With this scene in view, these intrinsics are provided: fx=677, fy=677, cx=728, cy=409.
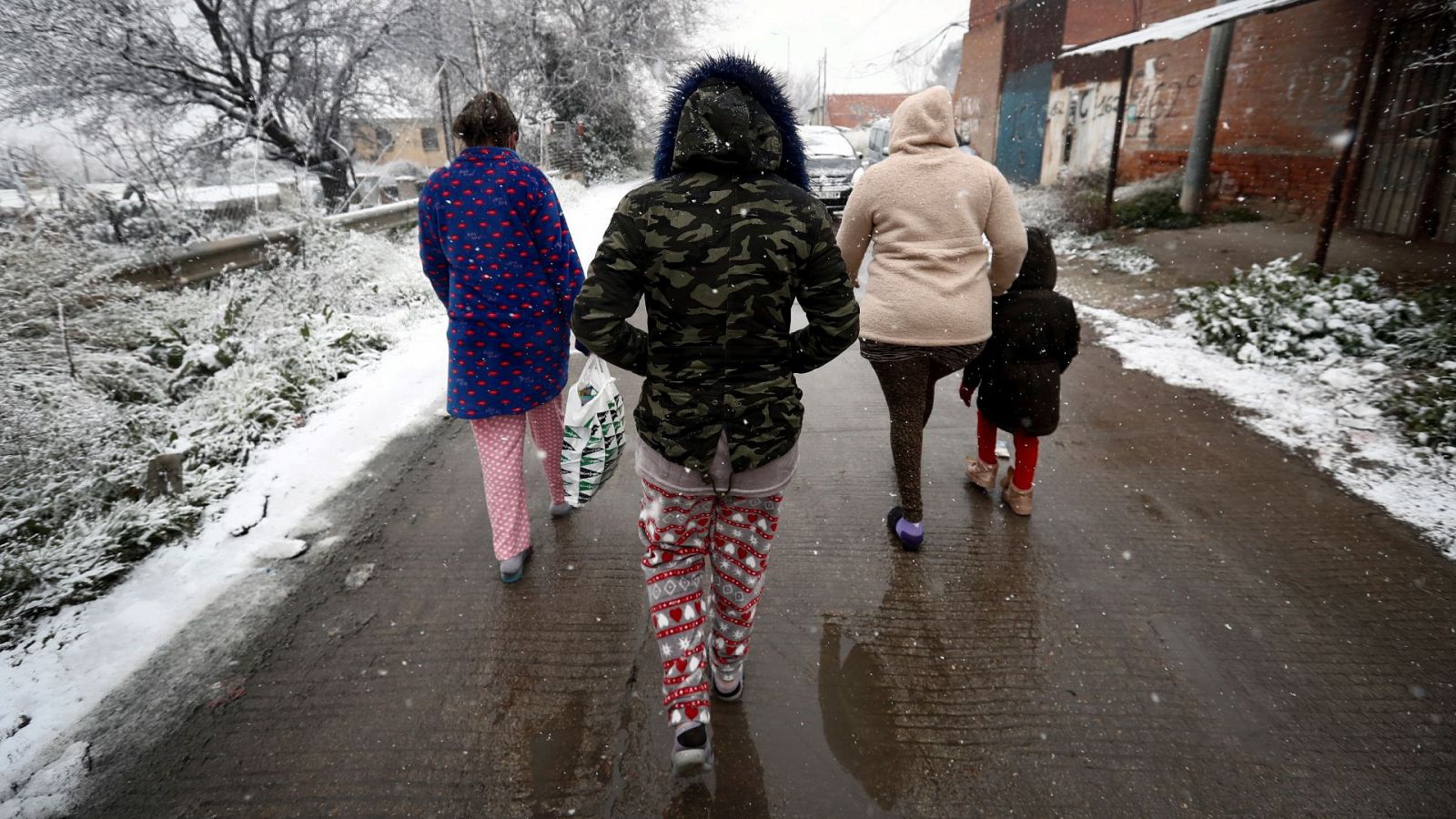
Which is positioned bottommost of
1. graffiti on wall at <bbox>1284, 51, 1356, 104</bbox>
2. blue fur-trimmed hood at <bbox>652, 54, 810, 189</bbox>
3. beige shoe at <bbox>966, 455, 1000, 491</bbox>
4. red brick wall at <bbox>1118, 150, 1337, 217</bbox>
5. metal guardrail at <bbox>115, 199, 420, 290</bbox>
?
beige shoe at <bbox>966, 455, 1000, 491</bbox>

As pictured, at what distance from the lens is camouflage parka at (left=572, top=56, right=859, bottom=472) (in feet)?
5.57

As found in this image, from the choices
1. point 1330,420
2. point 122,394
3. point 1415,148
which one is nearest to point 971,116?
point 1415,148

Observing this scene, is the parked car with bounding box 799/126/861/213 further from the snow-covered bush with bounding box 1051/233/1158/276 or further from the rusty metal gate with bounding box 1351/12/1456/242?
the rusty metal gate with bounding box 1351/12/1456/242

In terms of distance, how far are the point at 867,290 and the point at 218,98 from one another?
1316cm

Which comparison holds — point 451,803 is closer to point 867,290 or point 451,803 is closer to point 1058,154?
point 867,290

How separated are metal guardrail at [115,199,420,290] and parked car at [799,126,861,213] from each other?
27.7 feet

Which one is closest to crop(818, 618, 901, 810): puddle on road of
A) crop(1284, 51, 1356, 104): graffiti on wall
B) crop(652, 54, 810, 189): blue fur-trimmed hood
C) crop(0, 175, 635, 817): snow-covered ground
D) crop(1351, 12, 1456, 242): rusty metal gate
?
crop(652, 54, 810, 189): blue fur-trimmed hood

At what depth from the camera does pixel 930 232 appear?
2.76m

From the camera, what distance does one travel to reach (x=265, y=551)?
3178 mm

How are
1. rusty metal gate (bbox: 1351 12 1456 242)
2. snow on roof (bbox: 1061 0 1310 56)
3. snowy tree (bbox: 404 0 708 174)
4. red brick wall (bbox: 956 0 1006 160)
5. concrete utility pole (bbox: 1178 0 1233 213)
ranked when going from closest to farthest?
snow on roof (bbox: 1061 0 1310 56) → rusty metal gate (bbox: 1351 12 1456 242) → concrete utility pole (bbox: 1178 0 1233 213) → red brick wall (bbox: 956 0 1006 160) → snowy tree (bbox: 404 0 708 174)

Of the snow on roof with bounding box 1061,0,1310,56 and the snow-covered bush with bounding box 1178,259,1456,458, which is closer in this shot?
the snow-covered bush with bounding box 1178,259,1456,458

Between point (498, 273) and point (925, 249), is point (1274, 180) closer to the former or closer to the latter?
point (925, 249)

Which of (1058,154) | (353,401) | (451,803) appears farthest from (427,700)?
(1058,154)

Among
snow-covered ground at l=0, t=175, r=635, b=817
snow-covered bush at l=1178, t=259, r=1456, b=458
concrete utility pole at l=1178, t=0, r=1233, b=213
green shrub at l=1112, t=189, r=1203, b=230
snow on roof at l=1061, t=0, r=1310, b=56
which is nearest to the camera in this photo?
snow-covered ground at l=0, t=175, r=635, b=817
